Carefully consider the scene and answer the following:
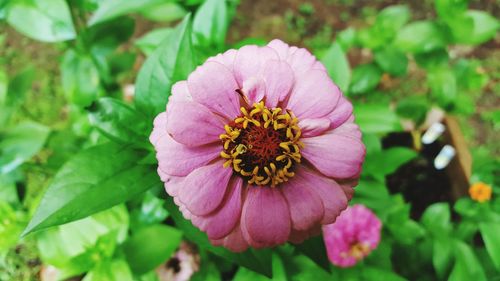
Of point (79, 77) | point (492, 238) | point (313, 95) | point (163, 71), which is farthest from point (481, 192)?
point (79, 77)

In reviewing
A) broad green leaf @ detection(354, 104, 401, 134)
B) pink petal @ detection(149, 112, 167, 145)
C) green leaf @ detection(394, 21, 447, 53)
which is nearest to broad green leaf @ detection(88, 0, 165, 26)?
pink petal @ detection(149, 112, 167, 145)

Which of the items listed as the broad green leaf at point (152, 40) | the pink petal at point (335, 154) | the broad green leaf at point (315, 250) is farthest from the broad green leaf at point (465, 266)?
the broad green leaf at point (152, 40)

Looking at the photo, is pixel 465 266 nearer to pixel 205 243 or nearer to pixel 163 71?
pixel 205 243

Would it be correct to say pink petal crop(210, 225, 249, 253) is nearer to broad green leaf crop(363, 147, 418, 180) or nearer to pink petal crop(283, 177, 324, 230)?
pink petal crop(283, 177, 324, 230)

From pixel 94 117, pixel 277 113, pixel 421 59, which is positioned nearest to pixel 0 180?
pixel 94 117

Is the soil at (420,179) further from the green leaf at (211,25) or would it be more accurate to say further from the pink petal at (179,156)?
the pink petal at (179,156)

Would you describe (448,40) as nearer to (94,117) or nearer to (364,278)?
(364,278)
